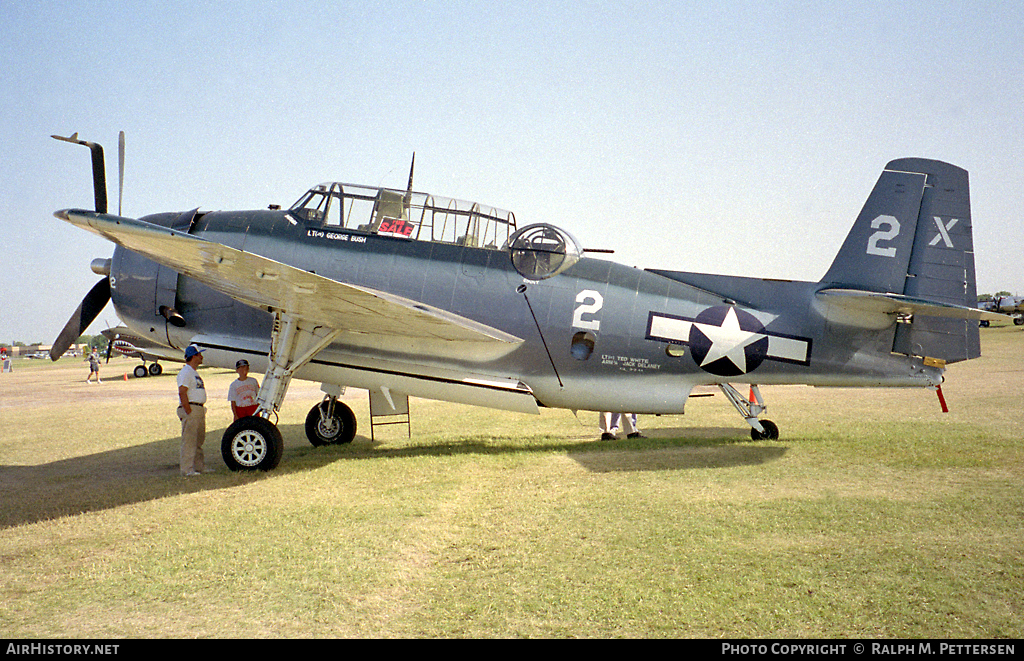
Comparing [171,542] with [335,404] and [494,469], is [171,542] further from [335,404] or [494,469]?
[335,404]

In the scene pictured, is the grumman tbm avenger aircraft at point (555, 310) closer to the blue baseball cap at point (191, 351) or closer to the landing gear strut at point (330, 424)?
the blue baseball cap at point (191, 351)

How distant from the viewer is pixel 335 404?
10727 millimetres

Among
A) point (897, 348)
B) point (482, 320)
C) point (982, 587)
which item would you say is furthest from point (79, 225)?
point (897, 348)

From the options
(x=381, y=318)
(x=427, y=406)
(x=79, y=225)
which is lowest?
(x=427, y=406)

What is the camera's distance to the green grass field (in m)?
3.80

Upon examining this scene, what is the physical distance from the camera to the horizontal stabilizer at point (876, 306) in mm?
7965

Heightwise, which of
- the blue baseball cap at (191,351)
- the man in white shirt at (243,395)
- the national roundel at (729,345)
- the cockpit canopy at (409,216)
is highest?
the cockpit canopy at (409,216)

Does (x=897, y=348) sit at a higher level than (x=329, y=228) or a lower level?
lower

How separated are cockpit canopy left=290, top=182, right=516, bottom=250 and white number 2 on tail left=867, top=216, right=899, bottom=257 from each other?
5.24m

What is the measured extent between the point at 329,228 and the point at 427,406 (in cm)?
794

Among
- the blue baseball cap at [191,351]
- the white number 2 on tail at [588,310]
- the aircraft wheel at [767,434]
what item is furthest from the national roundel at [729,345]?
the blue baseball cap at [191,351]

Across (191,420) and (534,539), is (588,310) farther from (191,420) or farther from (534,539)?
(191,420)

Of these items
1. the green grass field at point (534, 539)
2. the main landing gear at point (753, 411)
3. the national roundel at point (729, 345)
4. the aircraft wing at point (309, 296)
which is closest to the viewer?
the green grass field at point (534, 539)

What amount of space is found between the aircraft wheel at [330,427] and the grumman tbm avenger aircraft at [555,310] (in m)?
1.54
